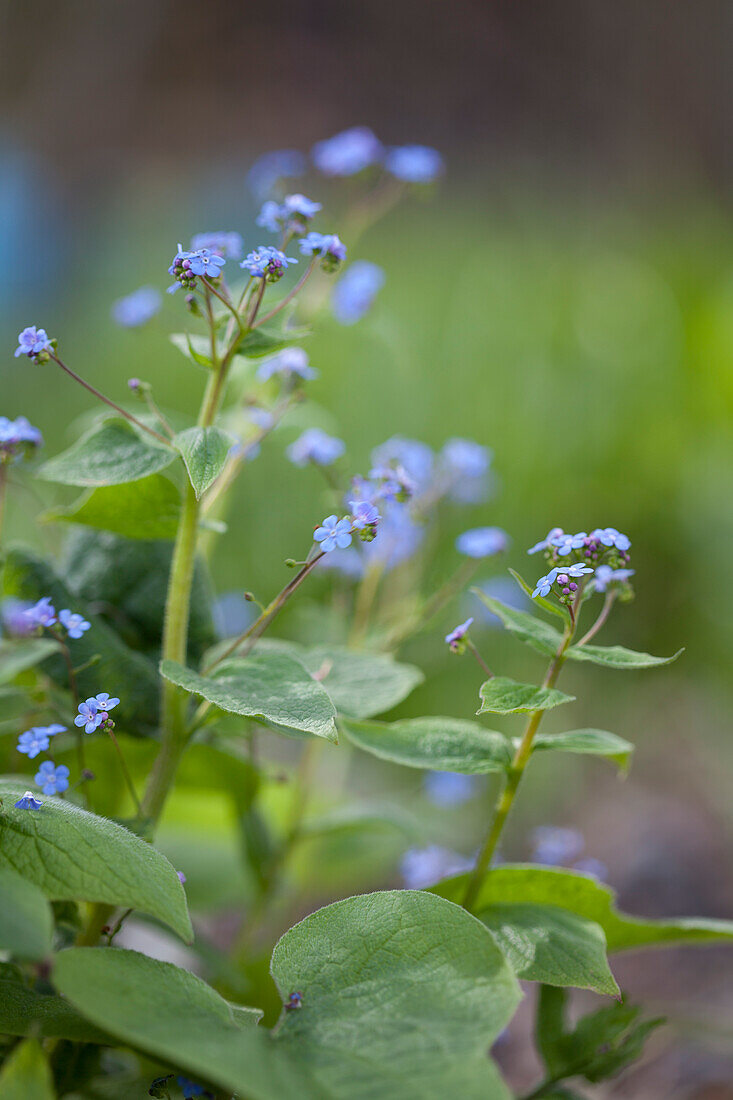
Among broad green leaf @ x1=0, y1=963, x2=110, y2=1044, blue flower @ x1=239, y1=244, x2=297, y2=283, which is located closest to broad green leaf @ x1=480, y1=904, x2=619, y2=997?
broad green leaf @ x1=0, y1=963, x2=110, y2=1044

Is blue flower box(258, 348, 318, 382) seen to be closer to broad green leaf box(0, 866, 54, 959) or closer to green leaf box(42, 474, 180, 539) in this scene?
green leaf box(42, 474, 180, 539)

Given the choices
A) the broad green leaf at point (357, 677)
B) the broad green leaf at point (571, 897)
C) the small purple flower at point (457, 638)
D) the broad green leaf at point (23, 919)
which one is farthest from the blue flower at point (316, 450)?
the broad green leaf at point (23, 919)

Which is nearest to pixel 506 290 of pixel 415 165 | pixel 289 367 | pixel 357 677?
pixel 415 165

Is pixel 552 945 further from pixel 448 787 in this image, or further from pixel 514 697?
pixel 448 787

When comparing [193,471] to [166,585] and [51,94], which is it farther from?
[51,94]

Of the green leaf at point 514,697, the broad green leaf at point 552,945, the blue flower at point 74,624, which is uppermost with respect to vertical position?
the green leaf at point 514,697

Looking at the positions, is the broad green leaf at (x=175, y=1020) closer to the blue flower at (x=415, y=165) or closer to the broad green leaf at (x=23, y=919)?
the broad green leaf at (x=23, y=919)

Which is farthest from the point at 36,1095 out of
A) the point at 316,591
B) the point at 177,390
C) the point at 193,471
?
the point at 177,390
